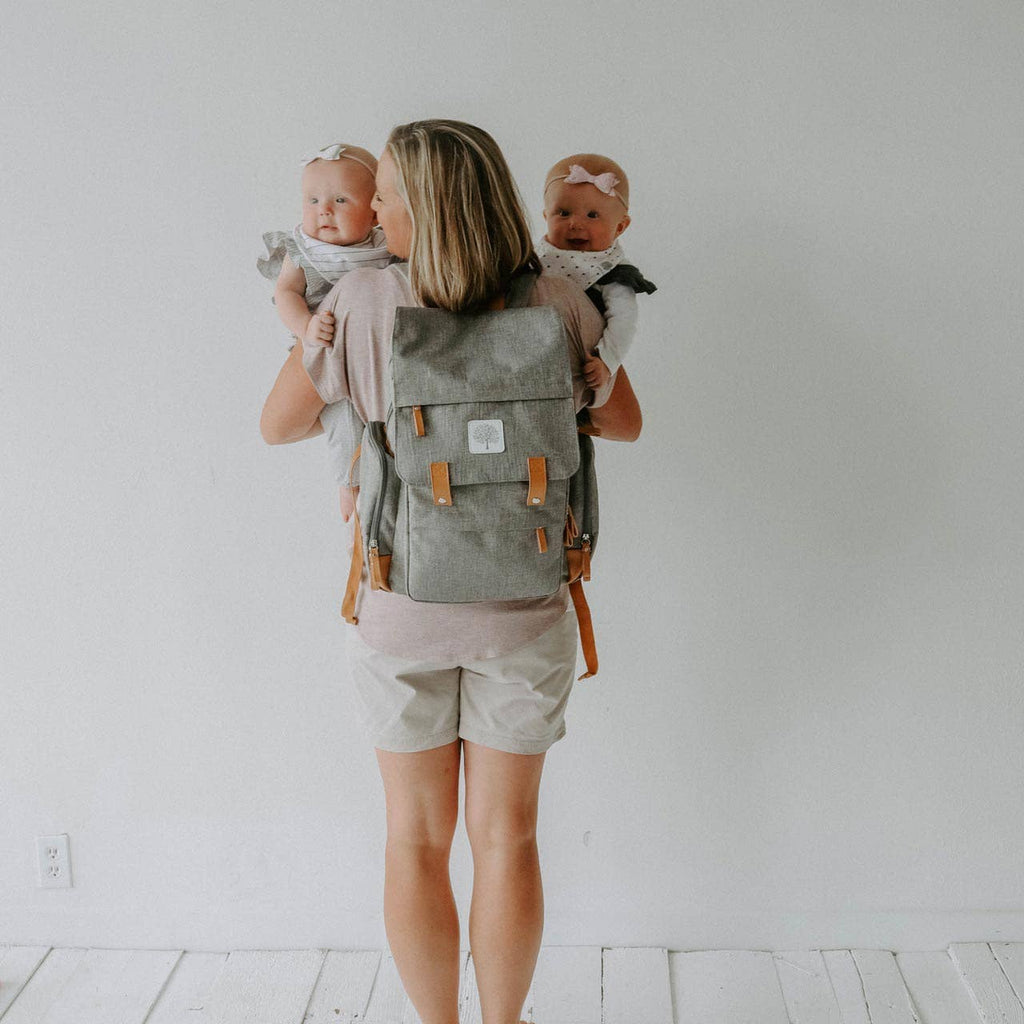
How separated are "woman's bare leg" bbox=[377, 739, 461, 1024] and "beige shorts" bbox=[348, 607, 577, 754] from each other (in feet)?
0.15

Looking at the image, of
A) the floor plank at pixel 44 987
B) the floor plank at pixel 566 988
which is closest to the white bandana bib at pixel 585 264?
the floor plank at pixel 566 988

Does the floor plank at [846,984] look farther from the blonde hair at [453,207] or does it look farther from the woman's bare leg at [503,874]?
the blonde hair at [453,207]

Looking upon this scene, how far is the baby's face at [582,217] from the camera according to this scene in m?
1.39

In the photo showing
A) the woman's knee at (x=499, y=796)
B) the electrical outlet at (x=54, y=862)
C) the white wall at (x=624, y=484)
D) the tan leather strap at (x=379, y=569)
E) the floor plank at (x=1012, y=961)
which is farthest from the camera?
the electrical outlet at (x=54, y=862)

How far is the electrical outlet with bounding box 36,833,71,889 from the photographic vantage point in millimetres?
1964

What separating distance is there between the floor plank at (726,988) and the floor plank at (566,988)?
0.47 ft

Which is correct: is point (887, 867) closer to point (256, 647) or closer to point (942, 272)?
point (942, 272)

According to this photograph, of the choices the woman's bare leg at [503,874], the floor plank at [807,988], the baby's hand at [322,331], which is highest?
the baby's hand at [322,331]

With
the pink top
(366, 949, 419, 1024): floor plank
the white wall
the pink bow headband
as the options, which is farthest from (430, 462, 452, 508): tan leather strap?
(366, 949, 419, 1024): floor plank

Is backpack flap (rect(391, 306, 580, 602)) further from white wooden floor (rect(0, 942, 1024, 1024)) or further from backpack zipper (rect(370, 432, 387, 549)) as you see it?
white wooden floor (rect(0, 942, 1024, 1024))

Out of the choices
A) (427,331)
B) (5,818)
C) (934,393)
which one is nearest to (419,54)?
(427,331)

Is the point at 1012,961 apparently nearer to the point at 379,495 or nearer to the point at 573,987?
the point at 573,987

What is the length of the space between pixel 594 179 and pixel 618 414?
1.05 ft

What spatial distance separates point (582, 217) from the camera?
1.40 metres
